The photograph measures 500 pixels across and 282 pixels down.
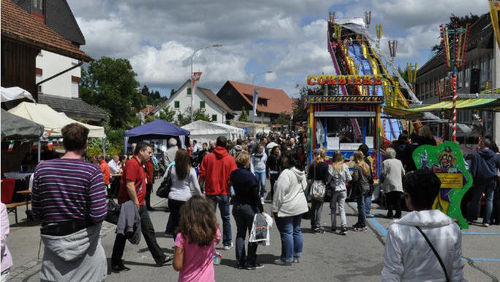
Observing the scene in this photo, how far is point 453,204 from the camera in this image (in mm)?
9672

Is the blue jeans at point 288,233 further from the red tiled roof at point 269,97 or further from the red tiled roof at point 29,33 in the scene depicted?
the red tiled roof at point 269,97

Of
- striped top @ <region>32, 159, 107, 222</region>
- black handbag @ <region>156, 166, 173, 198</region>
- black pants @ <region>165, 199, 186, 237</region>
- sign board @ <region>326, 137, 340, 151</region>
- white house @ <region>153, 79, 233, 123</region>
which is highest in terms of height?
white house @ <region>153, 79, 233, 123</region>

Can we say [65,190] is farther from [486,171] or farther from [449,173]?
[486,171]

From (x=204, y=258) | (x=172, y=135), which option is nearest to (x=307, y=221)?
(x=204, y=258)

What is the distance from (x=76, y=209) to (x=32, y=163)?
12.5m

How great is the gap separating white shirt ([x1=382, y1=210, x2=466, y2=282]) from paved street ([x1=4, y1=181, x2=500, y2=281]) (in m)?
3.73

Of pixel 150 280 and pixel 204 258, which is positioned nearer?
pixel 204 258

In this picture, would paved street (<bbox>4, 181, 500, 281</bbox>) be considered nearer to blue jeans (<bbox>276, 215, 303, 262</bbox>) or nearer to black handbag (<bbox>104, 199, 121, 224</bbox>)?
blue jeans (<bbox>276, 215, 303, 262</bbox>)

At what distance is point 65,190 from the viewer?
13.1 ft

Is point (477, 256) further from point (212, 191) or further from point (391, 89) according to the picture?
point (391, 89)

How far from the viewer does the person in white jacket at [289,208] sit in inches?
289

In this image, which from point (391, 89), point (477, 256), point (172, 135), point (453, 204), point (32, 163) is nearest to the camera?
point (477, 256)

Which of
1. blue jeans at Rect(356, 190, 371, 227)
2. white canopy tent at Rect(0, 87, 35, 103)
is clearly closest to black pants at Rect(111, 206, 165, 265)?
blue jeans at Rect(356, 190, 371, 227)

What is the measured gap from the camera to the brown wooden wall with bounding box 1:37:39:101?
608 inches
